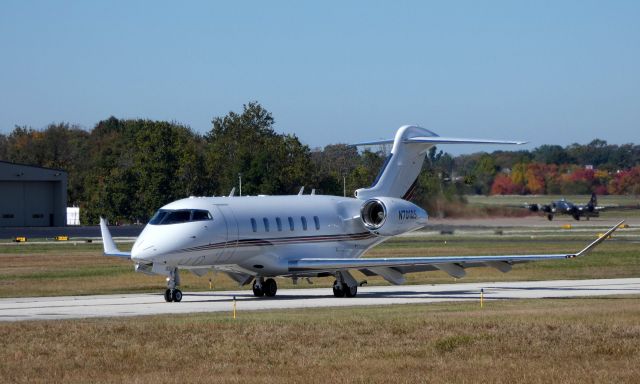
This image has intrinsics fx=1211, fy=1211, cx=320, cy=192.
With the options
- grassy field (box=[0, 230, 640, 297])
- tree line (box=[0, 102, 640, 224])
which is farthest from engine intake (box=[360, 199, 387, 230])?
tree line (box=[0, 102, 640, 224])

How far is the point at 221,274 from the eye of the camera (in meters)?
45.3

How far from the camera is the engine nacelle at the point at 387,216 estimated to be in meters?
36.5

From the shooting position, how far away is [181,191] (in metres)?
91.1

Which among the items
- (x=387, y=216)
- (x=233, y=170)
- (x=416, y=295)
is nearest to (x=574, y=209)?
(x=233, y=170)

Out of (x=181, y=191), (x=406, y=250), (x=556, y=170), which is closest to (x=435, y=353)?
(x=406, y=250)

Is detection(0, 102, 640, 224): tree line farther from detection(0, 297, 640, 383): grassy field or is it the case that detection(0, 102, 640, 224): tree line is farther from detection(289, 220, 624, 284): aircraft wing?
detection(0, 297, 640, 383): grassy field

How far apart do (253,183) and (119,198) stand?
15.7 metres

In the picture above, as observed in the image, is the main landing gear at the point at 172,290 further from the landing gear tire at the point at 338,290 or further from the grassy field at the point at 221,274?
the grassy field at the point at 221,274

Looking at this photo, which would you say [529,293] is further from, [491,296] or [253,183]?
[253,183]

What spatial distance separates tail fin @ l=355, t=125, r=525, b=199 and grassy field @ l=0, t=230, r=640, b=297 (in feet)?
11.6

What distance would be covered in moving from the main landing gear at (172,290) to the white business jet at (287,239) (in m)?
0.03

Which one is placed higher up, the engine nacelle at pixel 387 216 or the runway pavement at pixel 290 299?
the engine nacelle at pixel 387 216

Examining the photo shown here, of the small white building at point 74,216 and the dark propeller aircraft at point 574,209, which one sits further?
the small white building at point 74,216

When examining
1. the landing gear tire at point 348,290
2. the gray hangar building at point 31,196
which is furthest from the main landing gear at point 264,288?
the gray hangar building at point 31,196
